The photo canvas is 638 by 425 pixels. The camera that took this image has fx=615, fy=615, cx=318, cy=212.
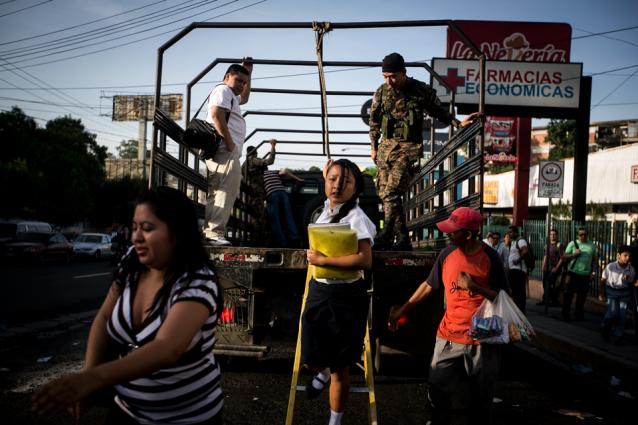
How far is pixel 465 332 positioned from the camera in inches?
163

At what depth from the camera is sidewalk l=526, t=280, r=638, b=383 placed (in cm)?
725

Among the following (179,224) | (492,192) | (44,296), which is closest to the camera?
(179,224)

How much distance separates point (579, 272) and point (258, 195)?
6712mm

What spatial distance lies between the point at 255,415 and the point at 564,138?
180ft

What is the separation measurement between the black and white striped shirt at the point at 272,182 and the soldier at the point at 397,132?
213 centimetres

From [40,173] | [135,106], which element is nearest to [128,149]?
[135,106]

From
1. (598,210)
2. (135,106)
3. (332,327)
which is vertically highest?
(135,106)

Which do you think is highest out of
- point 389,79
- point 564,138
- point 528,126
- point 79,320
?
point 564,138

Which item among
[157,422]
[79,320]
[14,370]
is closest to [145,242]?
[157,422]

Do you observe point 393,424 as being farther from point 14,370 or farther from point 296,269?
point 14,370

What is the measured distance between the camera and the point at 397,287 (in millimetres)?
5500

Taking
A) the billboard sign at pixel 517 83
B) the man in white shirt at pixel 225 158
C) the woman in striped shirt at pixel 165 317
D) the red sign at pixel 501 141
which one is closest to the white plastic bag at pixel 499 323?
the woman in striped shirt at pixel 165 317

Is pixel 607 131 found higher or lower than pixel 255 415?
higher

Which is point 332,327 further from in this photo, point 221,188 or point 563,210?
point 563,210
